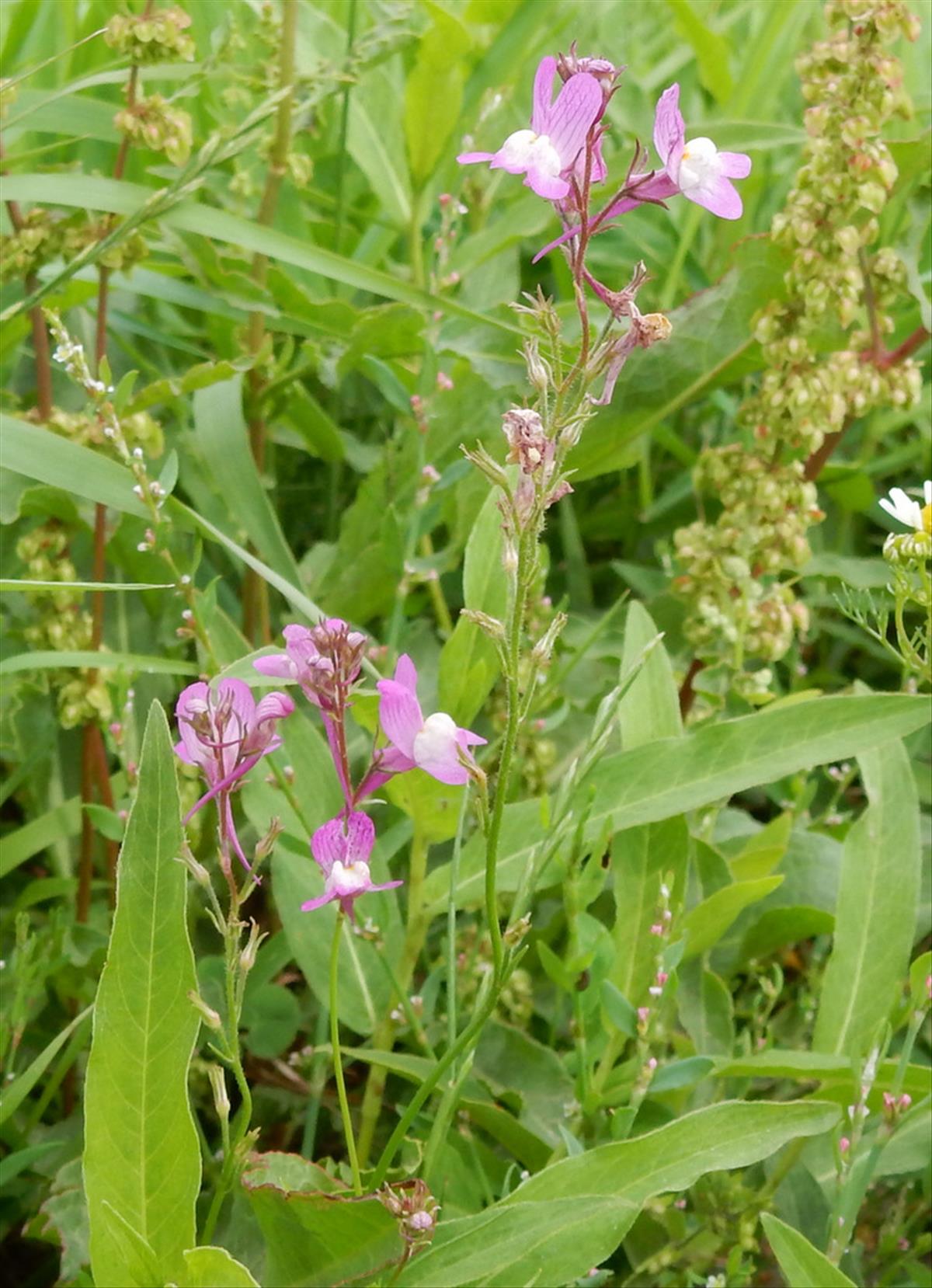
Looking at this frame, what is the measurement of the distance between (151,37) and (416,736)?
2.41ft

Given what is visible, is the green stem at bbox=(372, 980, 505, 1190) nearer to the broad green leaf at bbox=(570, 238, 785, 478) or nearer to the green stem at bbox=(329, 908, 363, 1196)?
the green stem at bbox=(329, 908, 363, 1196)

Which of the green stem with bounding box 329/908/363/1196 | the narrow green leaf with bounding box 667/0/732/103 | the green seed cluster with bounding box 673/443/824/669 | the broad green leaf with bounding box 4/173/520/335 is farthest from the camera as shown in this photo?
the narrow green leaf with bounding box 667/0/732/103

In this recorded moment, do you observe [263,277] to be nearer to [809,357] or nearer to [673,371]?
[673,371]

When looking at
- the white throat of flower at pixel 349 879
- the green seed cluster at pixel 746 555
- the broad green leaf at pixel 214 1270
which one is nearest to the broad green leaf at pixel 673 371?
the green seed cluster at pixel 746 555

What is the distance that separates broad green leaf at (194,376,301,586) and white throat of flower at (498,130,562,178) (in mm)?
717

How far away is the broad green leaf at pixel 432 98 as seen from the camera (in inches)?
59.8

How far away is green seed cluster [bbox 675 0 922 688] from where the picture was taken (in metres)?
1.29

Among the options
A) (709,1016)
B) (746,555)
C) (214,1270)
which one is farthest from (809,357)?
(214,1270)

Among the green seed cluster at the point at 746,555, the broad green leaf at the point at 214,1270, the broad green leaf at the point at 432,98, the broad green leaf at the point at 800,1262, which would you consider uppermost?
the broad green leaf at the point at 432,98

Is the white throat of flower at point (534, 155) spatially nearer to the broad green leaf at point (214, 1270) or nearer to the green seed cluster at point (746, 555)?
the broad green leaf at point (214, 1270)

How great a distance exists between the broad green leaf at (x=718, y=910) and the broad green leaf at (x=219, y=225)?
1.71 feet

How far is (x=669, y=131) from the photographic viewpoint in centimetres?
75

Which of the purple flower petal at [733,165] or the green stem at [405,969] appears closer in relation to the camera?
the purple flower petal at [733,165]

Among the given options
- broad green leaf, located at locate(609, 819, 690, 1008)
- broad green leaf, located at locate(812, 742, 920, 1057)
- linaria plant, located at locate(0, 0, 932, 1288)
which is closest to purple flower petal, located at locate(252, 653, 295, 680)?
linaria plant, located at locate(0, 0, 932, 1288)
